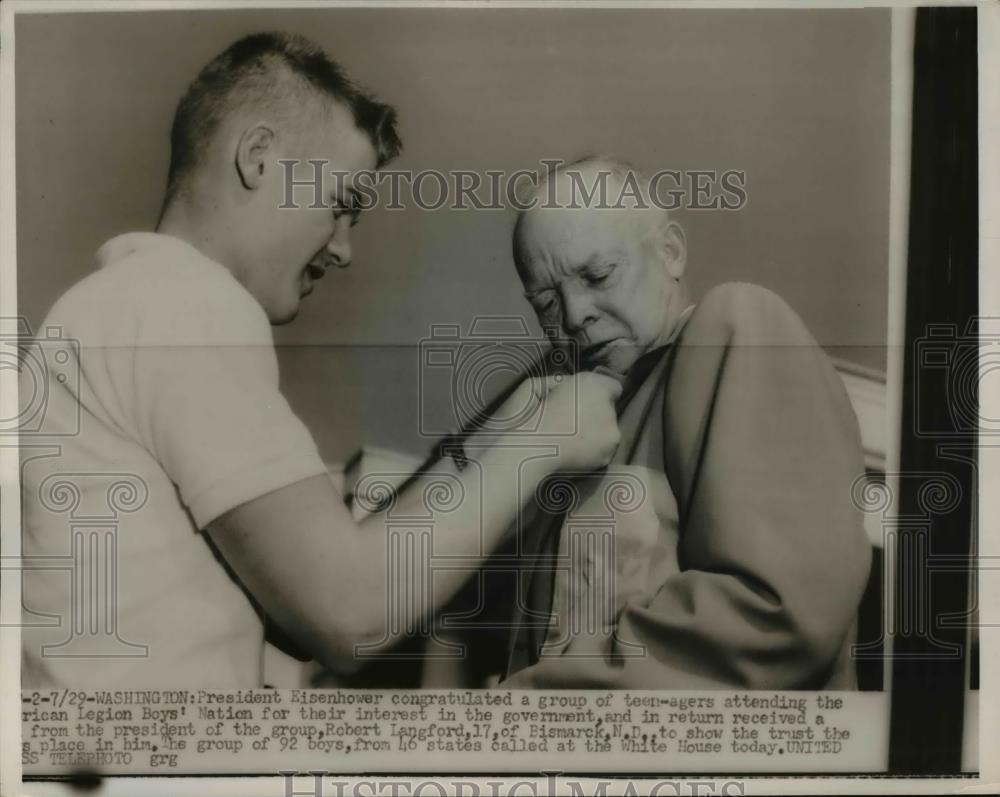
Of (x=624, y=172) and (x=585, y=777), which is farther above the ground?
(x=624, y=172)

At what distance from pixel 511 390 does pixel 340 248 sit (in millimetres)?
651

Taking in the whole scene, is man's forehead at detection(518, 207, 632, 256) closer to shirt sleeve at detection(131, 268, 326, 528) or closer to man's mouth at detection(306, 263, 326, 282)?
man's mouth at detection(306, 263, 326, 282)

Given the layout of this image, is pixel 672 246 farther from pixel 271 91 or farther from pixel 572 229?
pixel 271 91

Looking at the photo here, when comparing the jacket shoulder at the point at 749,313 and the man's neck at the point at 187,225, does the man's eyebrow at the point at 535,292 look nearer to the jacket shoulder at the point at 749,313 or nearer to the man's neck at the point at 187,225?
the jacket shoulder at the point at 749,313

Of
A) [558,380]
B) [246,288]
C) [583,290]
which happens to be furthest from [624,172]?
[246,288]

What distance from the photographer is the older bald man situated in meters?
3.13

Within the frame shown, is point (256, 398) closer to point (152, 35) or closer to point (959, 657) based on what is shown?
point (152, 35)

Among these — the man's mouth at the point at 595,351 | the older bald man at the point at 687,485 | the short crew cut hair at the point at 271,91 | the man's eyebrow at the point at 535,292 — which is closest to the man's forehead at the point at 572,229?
the older bald man at the point at 687,485

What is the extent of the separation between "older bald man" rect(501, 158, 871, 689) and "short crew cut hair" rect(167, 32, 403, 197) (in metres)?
0.54

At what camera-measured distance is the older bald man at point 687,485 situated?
313cm

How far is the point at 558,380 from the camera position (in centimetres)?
318

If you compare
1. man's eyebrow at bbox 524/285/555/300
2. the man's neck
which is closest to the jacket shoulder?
man's eyebrow at bbox 524/285/555/300

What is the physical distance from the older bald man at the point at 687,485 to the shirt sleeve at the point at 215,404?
2.55ft

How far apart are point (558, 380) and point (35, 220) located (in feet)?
5.30
